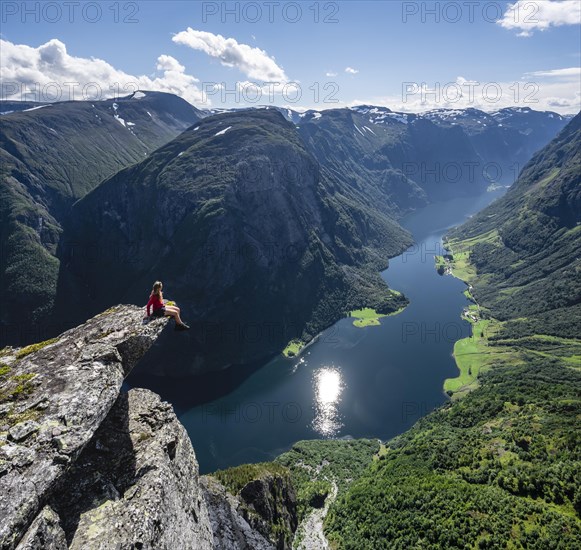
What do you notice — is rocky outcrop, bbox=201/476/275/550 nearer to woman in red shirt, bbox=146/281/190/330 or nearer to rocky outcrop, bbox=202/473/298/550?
rocky outcrop, bbox=202/473/298/550

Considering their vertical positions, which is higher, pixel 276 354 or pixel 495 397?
pixel 495 397

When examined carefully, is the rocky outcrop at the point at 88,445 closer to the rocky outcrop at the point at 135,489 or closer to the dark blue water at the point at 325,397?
the rocky outcrop at the point at 135,489

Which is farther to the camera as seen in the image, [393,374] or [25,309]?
[25,309]

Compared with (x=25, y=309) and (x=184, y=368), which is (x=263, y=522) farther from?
(x=25, y=309)

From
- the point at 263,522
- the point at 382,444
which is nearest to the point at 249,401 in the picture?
the point at 382,444

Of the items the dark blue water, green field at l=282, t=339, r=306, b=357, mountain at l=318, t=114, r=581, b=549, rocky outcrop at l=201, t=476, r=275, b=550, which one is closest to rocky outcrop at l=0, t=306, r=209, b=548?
rocky outcrop at l=201, t=476, r=275, b=550

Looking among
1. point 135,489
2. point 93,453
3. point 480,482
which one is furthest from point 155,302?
point 480,482

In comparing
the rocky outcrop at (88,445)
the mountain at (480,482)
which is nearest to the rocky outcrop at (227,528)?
the rocky outcrop at (88,445)
